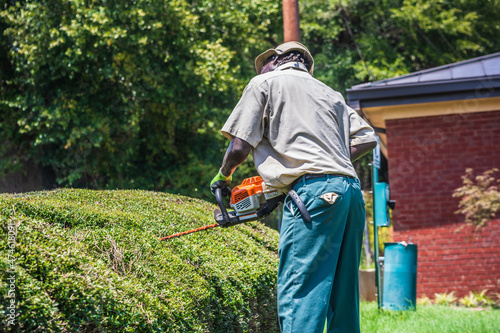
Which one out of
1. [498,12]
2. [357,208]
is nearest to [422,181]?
[357,208]

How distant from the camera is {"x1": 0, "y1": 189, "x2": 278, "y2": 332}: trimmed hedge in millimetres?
2418

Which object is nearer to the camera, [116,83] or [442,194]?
[442,194]

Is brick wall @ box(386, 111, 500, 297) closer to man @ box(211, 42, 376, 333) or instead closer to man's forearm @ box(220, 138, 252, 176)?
man @ box(211, 42, 376, 333)

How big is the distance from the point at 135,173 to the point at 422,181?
871 cm

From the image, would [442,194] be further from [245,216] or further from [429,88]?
[245,216]

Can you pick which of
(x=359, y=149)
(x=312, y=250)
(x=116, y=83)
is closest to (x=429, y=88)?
(x=359, y=149)

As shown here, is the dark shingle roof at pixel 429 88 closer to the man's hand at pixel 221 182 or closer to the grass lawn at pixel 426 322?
the grass lawn at pixel 426 322

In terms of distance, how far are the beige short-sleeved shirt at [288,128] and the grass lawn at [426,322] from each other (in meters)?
2.88

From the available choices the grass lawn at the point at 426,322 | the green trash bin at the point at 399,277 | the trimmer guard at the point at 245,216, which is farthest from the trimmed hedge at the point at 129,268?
the green trash bin at the point at 399,277

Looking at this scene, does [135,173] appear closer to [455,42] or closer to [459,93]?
[459,93]

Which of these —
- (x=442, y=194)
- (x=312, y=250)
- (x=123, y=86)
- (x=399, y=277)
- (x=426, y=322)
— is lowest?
(x=426, y=322)

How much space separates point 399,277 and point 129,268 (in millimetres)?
4689

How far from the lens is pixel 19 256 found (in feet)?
8.16

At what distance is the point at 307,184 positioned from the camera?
3.07m
